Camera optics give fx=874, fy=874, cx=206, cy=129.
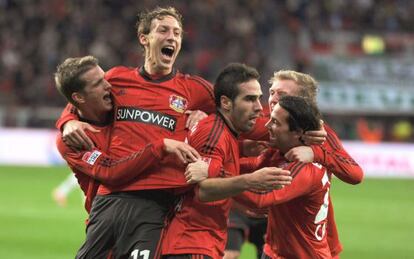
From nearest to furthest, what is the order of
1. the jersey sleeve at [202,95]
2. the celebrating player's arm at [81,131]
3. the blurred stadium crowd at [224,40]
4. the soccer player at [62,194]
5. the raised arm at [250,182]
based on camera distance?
the raised arm at [250,182] < the celebrating player's arm at [81,131] < the jersey sleeve at [202,95] < the soccer player at [62,194] < the blurred stadium crowd at [224,40]

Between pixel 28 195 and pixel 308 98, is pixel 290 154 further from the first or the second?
pixel 28 195

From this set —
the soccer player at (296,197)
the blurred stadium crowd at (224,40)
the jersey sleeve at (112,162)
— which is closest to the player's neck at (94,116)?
the jersey sleeve at (112,162)

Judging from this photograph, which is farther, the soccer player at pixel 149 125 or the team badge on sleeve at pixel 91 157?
the team badge on sleeve at pixel 91 157

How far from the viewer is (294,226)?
5484 millimetres

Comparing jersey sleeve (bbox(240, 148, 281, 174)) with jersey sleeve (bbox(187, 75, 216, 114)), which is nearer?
jersey sleeve (bbox(240, 148, 281, 174))

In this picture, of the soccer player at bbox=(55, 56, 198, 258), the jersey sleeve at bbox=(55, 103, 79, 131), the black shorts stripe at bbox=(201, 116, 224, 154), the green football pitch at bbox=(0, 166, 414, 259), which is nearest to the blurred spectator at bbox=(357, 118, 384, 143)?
the green football pitch at bbox=(0, 166, 414, 259)

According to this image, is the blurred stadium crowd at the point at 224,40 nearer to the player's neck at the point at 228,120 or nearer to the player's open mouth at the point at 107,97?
the player's open mouth at the point at 107,97

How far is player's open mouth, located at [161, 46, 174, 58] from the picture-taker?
6066mm

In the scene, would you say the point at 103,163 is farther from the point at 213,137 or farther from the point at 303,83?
the point at 303,83

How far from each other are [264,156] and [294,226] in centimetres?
60

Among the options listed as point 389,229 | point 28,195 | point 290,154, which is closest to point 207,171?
point 290,154

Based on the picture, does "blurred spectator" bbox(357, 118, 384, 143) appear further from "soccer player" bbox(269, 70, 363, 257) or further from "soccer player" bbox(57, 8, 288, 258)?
"soccer player" bbox(57, 8, 288, 258)

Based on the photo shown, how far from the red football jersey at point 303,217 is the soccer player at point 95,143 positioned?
78 cm

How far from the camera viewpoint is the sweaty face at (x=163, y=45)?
A: 606 centimetres
